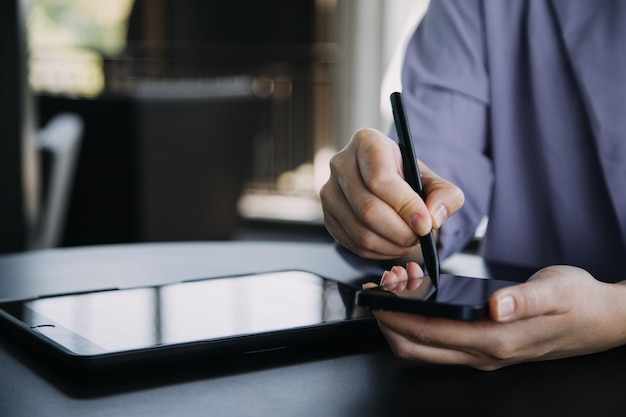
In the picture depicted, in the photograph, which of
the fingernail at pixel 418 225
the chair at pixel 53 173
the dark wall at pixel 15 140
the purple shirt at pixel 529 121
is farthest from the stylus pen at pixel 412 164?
the dark wall at pixel 15 140

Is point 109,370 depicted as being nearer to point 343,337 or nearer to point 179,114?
point 343,337

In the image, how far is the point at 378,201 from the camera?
70 cm

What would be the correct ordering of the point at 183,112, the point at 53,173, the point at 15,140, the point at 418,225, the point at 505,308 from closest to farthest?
1. the point at 505,308
2. the point at 418,225
3. the point at 53,173
4. the point at 15,140
5. the point at 183,112

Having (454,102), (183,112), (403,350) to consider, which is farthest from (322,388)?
(183,112)

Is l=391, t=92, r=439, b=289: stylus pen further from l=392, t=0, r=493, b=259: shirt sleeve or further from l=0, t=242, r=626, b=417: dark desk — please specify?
l=392, t=0, r=493, b=259: shirt sleeve

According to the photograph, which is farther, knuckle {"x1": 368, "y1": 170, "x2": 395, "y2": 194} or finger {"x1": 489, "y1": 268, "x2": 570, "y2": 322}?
knuckle {"x1": 368, "y1": 170, "x2": 395, "y2": 194}

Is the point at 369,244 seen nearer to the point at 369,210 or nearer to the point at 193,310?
the point at 369,210

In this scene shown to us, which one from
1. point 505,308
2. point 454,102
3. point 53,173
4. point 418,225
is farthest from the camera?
point 53,173

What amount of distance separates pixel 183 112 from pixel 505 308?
96.9 inches

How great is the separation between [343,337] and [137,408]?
0.18 meters

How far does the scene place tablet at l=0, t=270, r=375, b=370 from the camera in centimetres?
60

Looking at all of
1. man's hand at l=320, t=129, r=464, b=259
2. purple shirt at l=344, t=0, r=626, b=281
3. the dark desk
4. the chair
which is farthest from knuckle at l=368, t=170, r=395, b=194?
the chair

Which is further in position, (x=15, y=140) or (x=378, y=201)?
(x=15, y=140)

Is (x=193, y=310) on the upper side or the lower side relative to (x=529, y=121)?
lower
